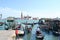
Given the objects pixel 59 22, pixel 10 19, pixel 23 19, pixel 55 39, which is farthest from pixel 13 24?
pixel 23 19

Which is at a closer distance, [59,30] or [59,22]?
[59,30]

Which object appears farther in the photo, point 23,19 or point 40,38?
point 23,19

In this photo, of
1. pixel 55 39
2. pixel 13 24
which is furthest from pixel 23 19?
pixel 55 39

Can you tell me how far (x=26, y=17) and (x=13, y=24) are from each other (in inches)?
2341

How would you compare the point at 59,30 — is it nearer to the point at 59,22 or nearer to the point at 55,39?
the point at 59,22

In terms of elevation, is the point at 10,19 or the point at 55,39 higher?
the point at 10,19

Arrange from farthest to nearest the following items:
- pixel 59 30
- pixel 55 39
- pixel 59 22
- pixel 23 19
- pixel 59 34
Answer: pixel 23 19 < pixel 59 22 < pixel 59 30 < pixel 59 34 < pixel 55 39

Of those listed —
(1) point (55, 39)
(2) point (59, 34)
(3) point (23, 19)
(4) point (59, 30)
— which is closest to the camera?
(1) point (55, 39)

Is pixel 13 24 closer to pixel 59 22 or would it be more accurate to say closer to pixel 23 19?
pixel 59 22

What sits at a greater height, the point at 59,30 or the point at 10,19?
the point at 10,19

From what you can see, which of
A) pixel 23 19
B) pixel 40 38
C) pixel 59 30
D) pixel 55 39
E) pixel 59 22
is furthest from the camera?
pixel 23 19

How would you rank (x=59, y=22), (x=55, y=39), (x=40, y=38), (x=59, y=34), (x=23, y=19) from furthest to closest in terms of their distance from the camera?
(x=23, y=19) → (x=59, y=22) → (x=59, y=34) → (x=55, y=39) → (x=40, y=38)

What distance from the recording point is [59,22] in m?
54.1

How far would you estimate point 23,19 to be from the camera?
11094cm
